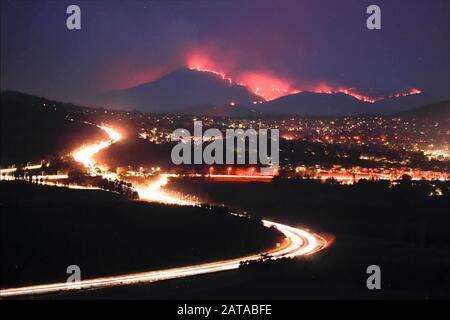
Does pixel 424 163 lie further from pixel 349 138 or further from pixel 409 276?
pixel 409 276

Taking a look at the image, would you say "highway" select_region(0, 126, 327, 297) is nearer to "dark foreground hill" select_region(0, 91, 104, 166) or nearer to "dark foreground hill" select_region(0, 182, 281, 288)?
"dark foreground hill" select_region(0, 182, 281, 288)

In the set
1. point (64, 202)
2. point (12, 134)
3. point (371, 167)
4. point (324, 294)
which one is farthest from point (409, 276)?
point (12, 134)

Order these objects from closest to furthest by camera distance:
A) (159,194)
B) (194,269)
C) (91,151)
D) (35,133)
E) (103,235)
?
(194,269) → (103,235) → (159,194) → (91,151) → (35,133)

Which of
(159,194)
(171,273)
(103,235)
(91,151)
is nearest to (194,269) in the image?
(171,273)

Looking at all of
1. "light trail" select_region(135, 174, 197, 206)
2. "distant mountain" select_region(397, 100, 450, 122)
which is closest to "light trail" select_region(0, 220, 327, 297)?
"light trail" select_region(135, 174, 197, 206)

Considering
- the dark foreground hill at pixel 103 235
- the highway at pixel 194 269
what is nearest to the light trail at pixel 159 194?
the highway at pixel 194 269

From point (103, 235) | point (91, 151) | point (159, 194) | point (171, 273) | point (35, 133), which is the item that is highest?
point (35, 133)

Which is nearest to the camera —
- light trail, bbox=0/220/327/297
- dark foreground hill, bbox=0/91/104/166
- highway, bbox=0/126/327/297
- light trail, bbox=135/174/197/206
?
light trail, bbox=0/220/327/297

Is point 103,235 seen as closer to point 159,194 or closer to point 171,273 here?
point 171,273
